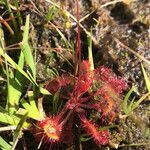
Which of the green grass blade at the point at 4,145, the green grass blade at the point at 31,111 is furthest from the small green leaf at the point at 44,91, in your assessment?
the green grass blade at the point at 4,145

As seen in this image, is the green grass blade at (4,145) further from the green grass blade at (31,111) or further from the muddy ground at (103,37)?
the muddy ground at (103,37)

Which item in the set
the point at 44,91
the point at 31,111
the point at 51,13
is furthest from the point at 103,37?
the point at 31,111

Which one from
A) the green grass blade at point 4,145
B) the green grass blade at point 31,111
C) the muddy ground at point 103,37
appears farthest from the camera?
the muddy ground at point 103,37

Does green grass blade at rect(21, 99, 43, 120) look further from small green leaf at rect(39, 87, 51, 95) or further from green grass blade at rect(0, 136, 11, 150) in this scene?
green grass blade at rect(0, 136, 11, 150)

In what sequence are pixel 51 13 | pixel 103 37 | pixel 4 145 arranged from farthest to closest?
pixel 103 37, pixel 51 13, pixel 4 145

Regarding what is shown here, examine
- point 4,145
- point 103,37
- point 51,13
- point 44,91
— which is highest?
point 51,13

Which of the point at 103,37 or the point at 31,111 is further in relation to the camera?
the point at 103,37

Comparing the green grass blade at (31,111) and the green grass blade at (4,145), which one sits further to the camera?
the green grass blade at (31,111)

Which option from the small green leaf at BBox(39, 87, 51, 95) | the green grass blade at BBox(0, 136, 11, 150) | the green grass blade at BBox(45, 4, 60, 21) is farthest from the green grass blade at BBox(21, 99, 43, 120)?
the green grass blade at BBox(45, 4, 60, 21)

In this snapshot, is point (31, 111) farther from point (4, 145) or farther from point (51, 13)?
point (51, 13)

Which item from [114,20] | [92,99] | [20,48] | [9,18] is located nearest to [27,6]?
[9,18]

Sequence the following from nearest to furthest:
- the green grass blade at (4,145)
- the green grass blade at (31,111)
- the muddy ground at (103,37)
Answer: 1. the green grass blade at (4,145)
2. the green grass blade at (31,111)
3. the muddy ground at (103,37)

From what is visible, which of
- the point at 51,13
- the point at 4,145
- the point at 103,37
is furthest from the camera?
the point at 103,37
